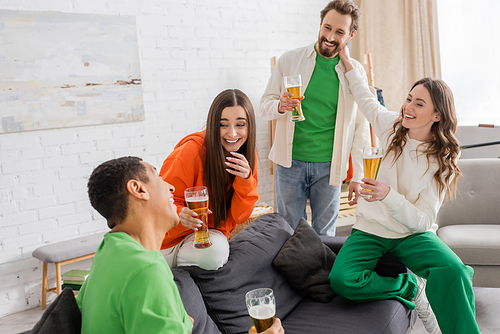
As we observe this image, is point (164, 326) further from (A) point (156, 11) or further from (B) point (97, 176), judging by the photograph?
(A) point (156, 11)

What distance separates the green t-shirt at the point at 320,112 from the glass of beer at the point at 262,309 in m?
1.40

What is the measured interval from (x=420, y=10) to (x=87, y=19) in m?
3.09

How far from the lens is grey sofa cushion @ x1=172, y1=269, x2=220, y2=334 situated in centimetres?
154

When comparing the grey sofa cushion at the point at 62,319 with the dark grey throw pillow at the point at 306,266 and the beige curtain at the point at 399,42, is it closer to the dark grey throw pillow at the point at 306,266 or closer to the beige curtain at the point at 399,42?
the dark grey throw pillow at the point at 306,266

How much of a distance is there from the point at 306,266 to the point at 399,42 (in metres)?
3.08

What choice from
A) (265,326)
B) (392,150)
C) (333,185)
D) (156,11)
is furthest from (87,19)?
(265,326)

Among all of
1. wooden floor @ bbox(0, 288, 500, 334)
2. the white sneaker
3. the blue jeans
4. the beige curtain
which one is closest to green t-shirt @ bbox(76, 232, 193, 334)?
the white sneaker

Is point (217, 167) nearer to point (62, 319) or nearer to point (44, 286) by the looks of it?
point (62, 319)

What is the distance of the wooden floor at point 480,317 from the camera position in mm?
2428

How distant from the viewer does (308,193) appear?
8.82 feet

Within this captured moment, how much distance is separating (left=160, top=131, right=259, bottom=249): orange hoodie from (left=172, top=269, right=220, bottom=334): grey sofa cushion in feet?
0.84

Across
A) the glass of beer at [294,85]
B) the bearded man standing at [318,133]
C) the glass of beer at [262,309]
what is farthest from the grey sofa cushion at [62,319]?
the bearded man standing at [318,133]

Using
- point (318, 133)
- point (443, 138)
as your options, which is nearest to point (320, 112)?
point (318, 133)

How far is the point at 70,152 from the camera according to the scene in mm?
3115
